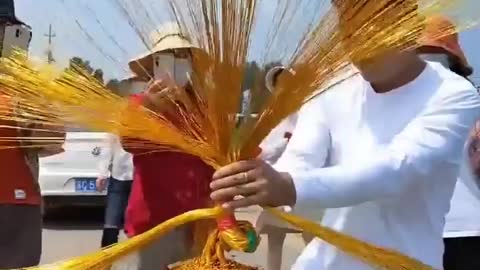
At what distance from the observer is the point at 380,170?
67.3 inches

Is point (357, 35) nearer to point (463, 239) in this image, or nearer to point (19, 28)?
point (19, 28)

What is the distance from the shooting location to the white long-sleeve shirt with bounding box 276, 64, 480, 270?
1.73 meters

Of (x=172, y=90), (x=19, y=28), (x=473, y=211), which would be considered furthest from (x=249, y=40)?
(x=473, y=211)

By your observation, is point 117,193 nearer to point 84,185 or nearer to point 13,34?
point 13,34

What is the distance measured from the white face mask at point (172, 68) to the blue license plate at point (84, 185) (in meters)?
6.81

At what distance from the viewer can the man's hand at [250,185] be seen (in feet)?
5.07

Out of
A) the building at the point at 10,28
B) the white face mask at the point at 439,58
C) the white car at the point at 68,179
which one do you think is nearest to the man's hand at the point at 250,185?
the building at the point at 10,28

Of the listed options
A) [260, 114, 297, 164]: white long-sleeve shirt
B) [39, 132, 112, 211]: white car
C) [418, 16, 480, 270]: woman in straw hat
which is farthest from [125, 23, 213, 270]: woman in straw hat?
[39, 132, 112, 211]: white car

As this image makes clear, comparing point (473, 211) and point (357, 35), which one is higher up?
point (357, 35)

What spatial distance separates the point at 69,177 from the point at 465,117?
24.1ft

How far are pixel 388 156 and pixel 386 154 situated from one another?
0.04ft

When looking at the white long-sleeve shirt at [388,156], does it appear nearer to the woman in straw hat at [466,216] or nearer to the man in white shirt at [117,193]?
the woman in straw hat at [466,216]

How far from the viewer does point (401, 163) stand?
173 centimetres

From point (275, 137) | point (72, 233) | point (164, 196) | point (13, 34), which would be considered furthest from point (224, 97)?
point (72, 233)
